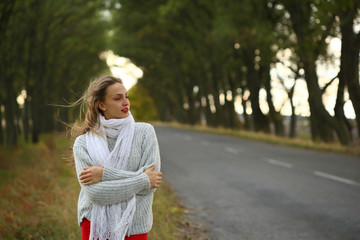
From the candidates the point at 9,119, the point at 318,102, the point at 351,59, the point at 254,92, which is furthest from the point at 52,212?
the point at 254,92

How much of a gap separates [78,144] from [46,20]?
18948 millimetres

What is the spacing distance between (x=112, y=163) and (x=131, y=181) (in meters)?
0.17

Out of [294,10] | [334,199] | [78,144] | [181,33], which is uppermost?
[181,33]

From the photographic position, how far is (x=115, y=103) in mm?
2877

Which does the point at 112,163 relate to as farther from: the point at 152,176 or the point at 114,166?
the point at 152,176

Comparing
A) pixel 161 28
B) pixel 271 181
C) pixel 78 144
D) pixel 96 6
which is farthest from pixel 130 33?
pixel 78 144

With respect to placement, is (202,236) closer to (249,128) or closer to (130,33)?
(249,128)

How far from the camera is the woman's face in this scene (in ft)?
9.43

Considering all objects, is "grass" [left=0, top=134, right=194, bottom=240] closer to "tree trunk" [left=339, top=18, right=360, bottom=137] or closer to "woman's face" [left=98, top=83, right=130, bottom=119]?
"woman's face" [left=98, top=83, right=130, bottom=119]

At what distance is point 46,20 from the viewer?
67.3 ft

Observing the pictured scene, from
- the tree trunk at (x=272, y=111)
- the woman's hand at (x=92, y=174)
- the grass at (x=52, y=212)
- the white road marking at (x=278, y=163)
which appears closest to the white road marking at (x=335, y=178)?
the white road marking at (x=278, y=163)

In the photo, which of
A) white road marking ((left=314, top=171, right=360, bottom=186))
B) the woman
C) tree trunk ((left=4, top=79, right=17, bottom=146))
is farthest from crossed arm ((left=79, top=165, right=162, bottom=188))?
tree trunk ((left=4, top=79, right=17, bottom=146))

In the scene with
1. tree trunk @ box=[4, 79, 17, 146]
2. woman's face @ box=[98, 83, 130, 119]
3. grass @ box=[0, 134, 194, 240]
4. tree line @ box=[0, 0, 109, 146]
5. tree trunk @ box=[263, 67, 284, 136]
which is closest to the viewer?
woman's face @ box=[98, 83, 130, 119]

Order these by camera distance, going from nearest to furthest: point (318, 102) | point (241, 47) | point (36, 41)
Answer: point (318, 102), point (36, 41), point (241, 47)
